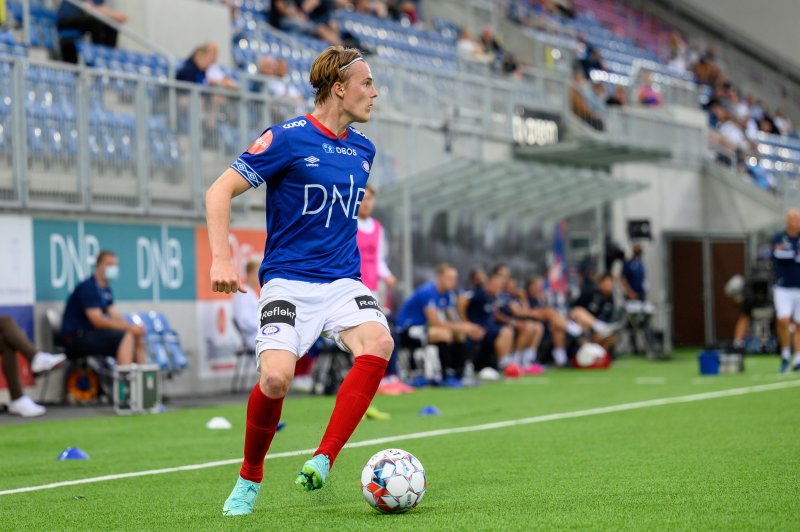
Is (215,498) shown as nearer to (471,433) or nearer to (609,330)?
(471,433)

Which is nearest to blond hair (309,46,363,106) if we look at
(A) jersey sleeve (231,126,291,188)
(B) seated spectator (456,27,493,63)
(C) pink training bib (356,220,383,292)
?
(A) jersey sleeve (231,126,291,188)

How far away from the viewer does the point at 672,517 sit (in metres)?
5.25

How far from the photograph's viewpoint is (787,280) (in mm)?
18062

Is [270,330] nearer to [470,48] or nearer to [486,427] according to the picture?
[486,427]

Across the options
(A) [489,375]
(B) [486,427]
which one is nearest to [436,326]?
(A) [489,375]

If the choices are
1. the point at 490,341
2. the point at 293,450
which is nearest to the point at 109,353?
the point at 293,450

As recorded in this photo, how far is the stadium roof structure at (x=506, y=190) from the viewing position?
1950cm

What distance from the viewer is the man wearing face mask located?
1380 centimetres

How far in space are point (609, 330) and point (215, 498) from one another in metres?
16.2

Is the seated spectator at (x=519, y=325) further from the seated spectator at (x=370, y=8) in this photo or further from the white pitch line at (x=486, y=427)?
the seated spectator at (x=370, y=8)

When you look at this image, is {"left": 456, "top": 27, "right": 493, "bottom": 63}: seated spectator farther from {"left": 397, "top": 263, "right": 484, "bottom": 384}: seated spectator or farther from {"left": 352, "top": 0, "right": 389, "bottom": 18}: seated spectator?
{"left": 397, "top": 263, "right": 484, "bottom": 384}: seated spectator

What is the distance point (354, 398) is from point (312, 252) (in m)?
0.71

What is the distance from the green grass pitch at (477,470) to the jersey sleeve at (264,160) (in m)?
1.55

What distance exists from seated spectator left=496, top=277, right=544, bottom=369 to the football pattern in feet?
48.7
